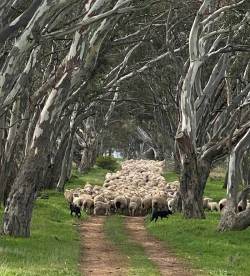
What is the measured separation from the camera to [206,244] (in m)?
15.0

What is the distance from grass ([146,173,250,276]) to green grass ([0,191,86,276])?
2507mm

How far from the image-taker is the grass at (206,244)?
480 inches

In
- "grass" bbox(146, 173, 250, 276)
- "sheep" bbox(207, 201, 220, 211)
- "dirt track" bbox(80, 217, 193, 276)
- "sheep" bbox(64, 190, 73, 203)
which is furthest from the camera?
"sheep" bbox(64, 190, 73, 203)

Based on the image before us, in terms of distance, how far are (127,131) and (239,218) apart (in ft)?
153

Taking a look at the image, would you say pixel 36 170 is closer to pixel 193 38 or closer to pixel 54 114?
pixel 54 114

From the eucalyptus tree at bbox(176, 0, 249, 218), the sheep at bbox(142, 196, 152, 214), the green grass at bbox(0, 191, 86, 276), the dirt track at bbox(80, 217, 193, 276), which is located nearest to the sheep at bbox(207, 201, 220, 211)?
the sheep at bbox(142, 196, 152, 214)

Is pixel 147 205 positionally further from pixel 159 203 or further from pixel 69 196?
pixel 69 196

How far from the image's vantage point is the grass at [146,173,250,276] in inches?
480

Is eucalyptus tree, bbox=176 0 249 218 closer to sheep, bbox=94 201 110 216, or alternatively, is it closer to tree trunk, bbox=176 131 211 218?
tree trunk, bbox=176 131 211 218

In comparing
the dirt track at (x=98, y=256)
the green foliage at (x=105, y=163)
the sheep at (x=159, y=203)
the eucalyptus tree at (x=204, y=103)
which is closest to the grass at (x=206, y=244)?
the eucalyptus tree at (x=204, y=103)

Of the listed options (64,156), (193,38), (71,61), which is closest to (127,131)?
(64,156)

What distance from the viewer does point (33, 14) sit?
11.2 metres

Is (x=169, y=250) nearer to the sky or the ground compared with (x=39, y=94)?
nearer to the ground

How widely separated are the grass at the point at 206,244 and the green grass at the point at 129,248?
0.91 meters
